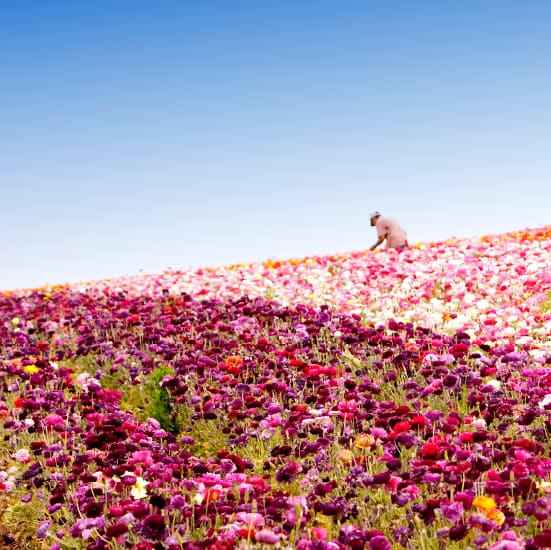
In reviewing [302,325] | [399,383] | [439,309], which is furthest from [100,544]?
[439,309]

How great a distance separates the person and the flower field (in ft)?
16.7

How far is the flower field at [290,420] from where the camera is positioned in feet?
12.3

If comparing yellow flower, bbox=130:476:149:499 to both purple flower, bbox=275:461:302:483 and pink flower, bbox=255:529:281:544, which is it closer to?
purple flower, bbox=275:461:302:483

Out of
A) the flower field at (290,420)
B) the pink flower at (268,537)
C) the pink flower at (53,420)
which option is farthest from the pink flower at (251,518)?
the pink flower at (53,420)

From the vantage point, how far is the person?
17109 millimetres

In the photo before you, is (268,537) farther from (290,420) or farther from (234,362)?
(234,362)

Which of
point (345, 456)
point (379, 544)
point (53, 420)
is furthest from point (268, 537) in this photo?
point (53, 420)

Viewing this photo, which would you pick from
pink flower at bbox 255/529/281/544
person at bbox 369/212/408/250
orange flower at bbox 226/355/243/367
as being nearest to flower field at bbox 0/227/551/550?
pink flower at bbox 255/529/281/544

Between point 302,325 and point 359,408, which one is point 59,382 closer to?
point 302,325

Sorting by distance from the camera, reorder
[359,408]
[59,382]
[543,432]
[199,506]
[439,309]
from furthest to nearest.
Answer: [439,309] → [59,382] → [359,408] → [543,432] → [199,506]

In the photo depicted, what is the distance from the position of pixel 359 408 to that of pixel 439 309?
151 inches

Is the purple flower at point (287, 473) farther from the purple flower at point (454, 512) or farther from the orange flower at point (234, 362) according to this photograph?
the orange flower at point (234, 362)

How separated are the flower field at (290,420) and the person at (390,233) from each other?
5.08 meters

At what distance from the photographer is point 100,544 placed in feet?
12.2
